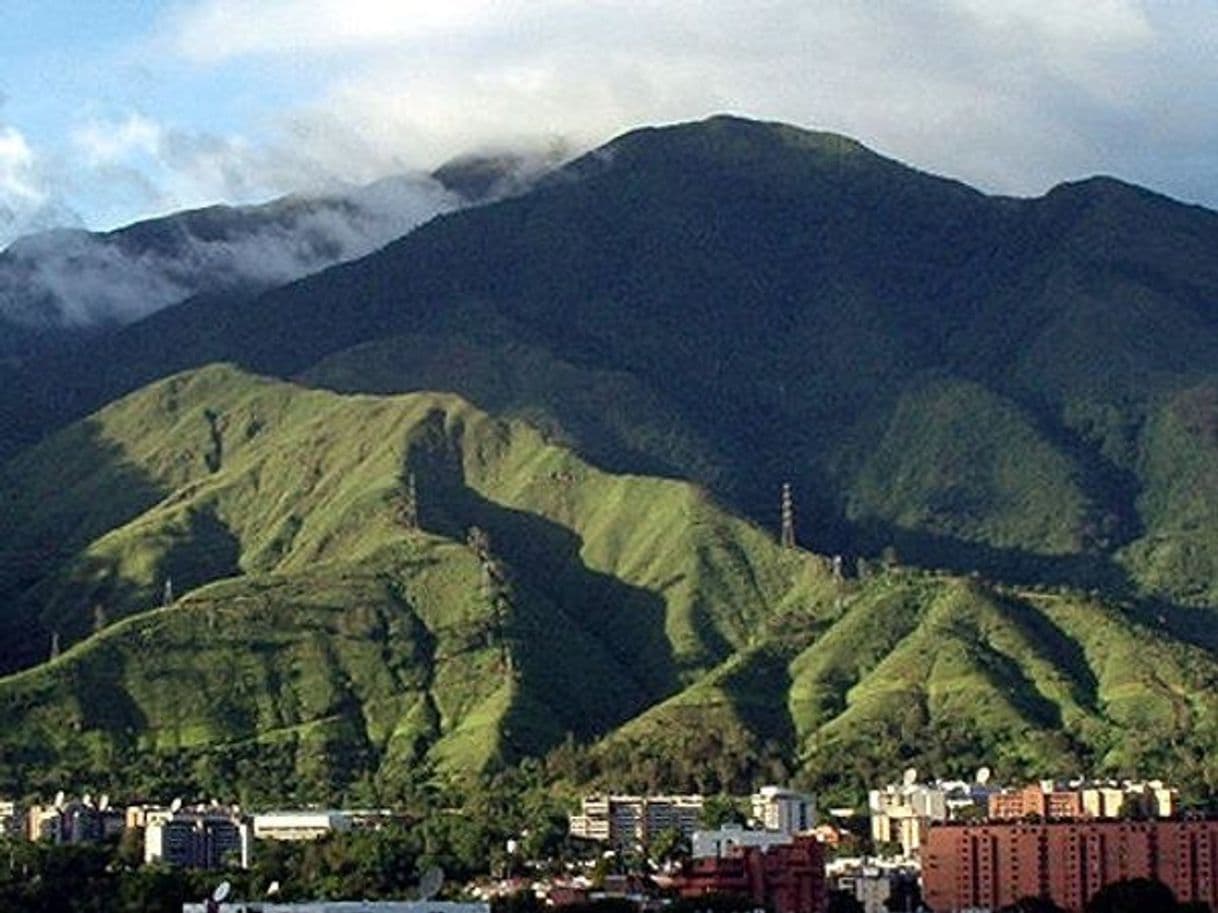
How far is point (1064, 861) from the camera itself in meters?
195

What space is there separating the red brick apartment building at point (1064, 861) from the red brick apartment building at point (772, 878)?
12235mm

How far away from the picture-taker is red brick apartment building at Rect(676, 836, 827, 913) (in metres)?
181

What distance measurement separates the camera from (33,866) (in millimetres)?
199500

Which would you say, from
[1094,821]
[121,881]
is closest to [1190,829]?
[1094,821]

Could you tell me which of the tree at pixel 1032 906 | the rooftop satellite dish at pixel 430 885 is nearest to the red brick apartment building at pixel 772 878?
the tree at pixel 1032 906

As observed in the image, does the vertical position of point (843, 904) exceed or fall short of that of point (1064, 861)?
it falls short

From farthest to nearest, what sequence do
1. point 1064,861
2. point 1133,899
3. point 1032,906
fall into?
point 1064,861 < point 1032,906 < point 1133,899

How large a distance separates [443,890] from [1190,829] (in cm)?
4428

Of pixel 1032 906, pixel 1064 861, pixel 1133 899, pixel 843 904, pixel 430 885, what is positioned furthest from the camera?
pixel 1064 861

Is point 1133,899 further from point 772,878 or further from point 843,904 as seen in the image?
point 772,878

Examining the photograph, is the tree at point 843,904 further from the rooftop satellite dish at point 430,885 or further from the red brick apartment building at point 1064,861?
the rooftop satellite dish at point 430,885

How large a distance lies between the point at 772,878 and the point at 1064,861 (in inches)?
861

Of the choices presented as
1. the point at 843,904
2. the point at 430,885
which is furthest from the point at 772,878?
the point at 430,885

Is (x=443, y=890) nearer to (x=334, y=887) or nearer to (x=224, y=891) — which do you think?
(x=334, y=887)
